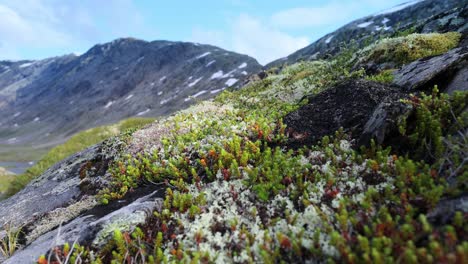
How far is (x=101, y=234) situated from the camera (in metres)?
5.71

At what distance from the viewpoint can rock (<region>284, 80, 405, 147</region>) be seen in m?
6.71

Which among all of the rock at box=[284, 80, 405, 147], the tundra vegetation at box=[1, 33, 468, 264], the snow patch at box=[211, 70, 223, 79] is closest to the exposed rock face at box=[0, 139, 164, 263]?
the tundra vegetation at box=[1, 33, 468, 264]

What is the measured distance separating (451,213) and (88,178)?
945 centimetres

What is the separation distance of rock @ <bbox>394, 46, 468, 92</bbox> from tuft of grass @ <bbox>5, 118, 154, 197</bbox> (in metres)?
12.8

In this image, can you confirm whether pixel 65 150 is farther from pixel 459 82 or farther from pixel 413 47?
pixel 459 82

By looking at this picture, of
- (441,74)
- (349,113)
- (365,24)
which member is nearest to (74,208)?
(349,113)

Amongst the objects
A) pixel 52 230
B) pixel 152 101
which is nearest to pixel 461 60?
pixel 52 230

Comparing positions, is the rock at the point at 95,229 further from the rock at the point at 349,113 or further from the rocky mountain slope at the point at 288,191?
the rock at the point at 349,113

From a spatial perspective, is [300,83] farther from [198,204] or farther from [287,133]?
[198,204]

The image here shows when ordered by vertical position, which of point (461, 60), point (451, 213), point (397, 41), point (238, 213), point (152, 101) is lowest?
point (451, 213)

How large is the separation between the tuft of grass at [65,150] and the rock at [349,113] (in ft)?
33.5

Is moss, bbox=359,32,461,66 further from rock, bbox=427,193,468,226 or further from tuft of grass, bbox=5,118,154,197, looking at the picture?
tuft of grass, bbox=5,118,154,197

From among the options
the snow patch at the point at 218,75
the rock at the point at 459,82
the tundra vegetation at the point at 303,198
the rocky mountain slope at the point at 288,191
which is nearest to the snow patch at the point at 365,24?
the snow patch at the point at 218,75

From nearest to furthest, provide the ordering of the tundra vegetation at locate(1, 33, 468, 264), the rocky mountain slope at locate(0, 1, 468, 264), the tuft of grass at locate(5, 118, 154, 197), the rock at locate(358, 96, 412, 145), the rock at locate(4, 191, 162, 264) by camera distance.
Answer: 1. the tundra vegetation at locate(1, 33, 468, 264)
2. the rocky mountain slope at locate(0, 1, 468, 264)
3. the rock at locate(4, 191, 162, 264)
4. the rock at locate(358, 96, 412, 145)
5. the tuft of grass at locate(5, 118, 154, 197)
